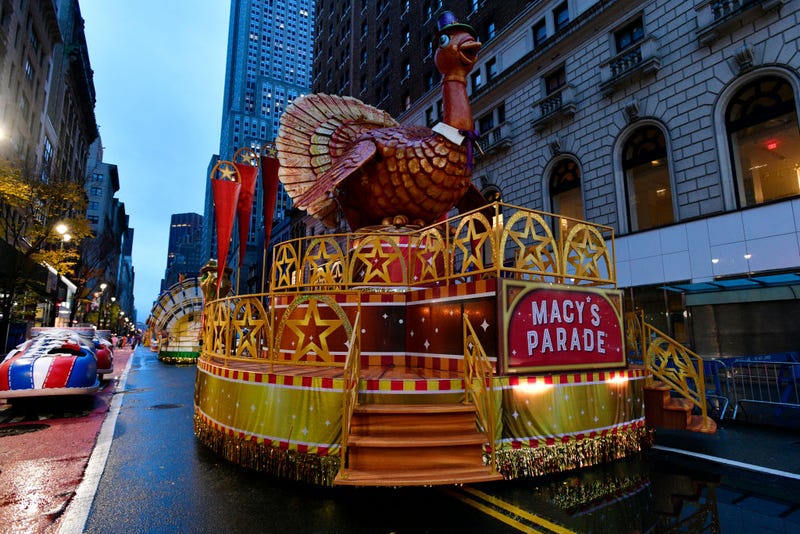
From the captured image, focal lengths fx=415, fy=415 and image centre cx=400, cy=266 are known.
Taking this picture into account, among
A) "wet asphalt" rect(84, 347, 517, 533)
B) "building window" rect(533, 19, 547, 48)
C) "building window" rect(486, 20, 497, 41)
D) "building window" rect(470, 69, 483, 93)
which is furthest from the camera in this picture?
"building window" rect(470, 69, 483, 93)

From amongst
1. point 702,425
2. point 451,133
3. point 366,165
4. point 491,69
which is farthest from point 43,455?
Answer: point 491,69

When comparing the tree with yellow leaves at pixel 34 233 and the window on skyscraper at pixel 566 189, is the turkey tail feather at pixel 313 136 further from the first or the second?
the tree with yellow leaves at pixel 34 233

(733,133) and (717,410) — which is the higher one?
(733,133)

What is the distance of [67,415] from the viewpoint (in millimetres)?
8891

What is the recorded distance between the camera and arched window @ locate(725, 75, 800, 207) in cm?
1248

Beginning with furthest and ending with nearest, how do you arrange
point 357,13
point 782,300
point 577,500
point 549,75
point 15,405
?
point 357,13 < point 549,75 < point 782,300 < point 15,405 < point 577,500

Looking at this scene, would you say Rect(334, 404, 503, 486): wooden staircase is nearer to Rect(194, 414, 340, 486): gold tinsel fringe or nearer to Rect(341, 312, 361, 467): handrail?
Rect(341, 312, 361, 467): handrail

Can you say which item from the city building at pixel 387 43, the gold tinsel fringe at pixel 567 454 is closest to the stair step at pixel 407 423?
the gold tinsel fringe at pixel 567 454

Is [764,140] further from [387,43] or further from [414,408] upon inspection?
[387,43]

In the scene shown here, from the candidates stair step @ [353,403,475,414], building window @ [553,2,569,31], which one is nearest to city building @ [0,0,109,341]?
stair step @ [353,403,475,414]

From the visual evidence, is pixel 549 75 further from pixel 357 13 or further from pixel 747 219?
pixel 357 13

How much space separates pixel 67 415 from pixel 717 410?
1400 centimetres

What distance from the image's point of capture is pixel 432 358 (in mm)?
6441

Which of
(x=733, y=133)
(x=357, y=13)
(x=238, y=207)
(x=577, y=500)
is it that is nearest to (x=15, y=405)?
(x=238, y=207)
